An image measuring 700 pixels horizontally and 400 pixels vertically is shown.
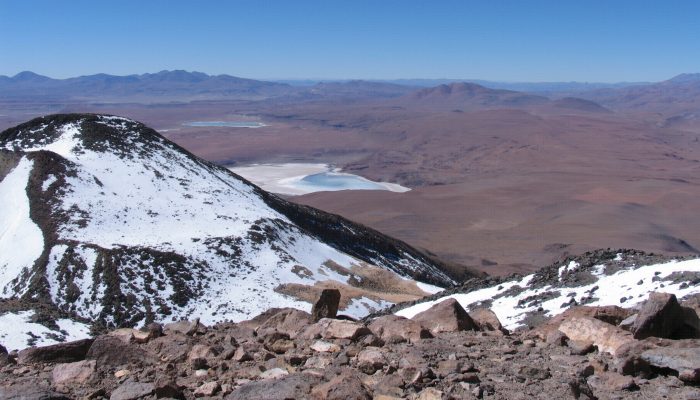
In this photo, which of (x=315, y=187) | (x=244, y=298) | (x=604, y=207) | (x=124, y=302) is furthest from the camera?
(x=315, y=187)

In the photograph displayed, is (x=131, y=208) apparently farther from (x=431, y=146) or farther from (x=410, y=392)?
(x=431, y=146)

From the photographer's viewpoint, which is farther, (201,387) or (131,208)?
(131,208)

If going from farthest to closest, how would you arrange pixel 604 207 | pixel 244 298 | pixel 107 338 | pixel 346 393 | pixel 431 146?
pixel 431 146
pixel 604 207
pixel 244 298
pixel 107 338
pixel 346 393

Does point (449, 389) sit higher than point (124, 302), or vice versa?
point (449, 389)

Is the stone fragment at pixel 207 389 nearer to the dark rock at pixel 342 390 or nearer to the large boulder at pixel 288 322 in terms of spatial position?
the dark rock at pixel 342 390

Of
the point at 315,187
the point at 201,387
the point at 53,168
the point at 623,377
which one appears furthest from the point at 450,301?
the point at 315,187

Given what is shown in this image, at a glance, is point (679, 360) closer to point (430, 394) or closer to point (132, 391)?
point (430, 394)

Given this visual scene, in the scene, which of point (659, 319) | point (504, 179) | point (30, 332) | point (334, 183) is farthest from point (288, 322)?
point (504, 179)
